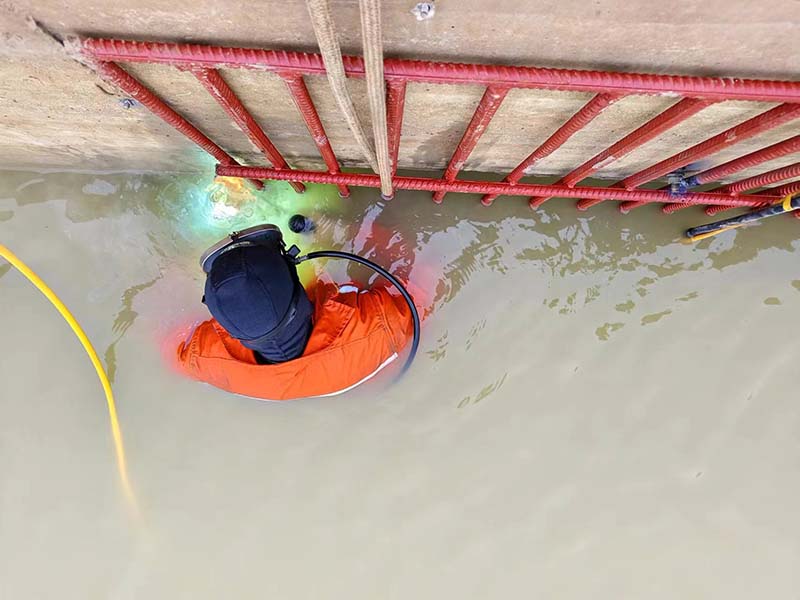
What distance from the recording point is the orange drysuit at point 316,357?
215 centimetres

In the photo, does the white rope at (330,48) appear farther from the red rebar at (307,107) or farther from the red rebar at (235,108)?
the red rebar at (235,108)

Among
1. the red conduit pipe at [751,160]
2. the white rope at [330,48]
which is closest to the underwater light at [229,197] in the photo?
the white rope at [330,48]

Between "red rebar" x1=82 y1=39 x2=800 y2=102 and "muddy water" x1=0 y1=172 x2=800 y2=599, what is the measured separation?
4.99 feet

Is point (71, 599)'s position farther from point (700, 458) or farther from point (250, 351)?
point (700, 458)

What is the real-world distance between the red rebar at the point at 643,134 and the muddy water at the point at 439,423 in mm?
680

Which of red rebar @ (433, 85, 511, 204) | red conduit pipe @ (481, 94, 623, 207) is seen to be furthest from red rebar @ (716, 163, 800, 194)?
red rebar @ (433, 85, 511, 204)

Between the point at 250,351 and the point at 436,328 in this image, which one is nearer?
the point at 250,351

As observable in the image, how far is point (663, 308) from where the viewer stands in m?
3.01

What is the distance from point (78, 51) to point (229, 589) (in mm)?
2742

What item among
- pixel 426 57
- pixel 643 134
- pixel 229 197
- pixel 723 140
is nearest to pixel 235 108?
pixel 426 57

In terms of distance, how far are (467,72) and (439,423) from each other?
80.3 inches

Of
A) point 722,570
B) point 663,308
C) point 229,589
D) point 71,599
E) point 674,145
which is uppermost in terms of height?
point 674,145

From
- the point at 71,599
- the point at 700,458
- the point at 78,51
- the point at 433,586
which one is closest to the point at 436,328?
the point at 433,586

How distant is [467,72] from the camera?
1.44 m
